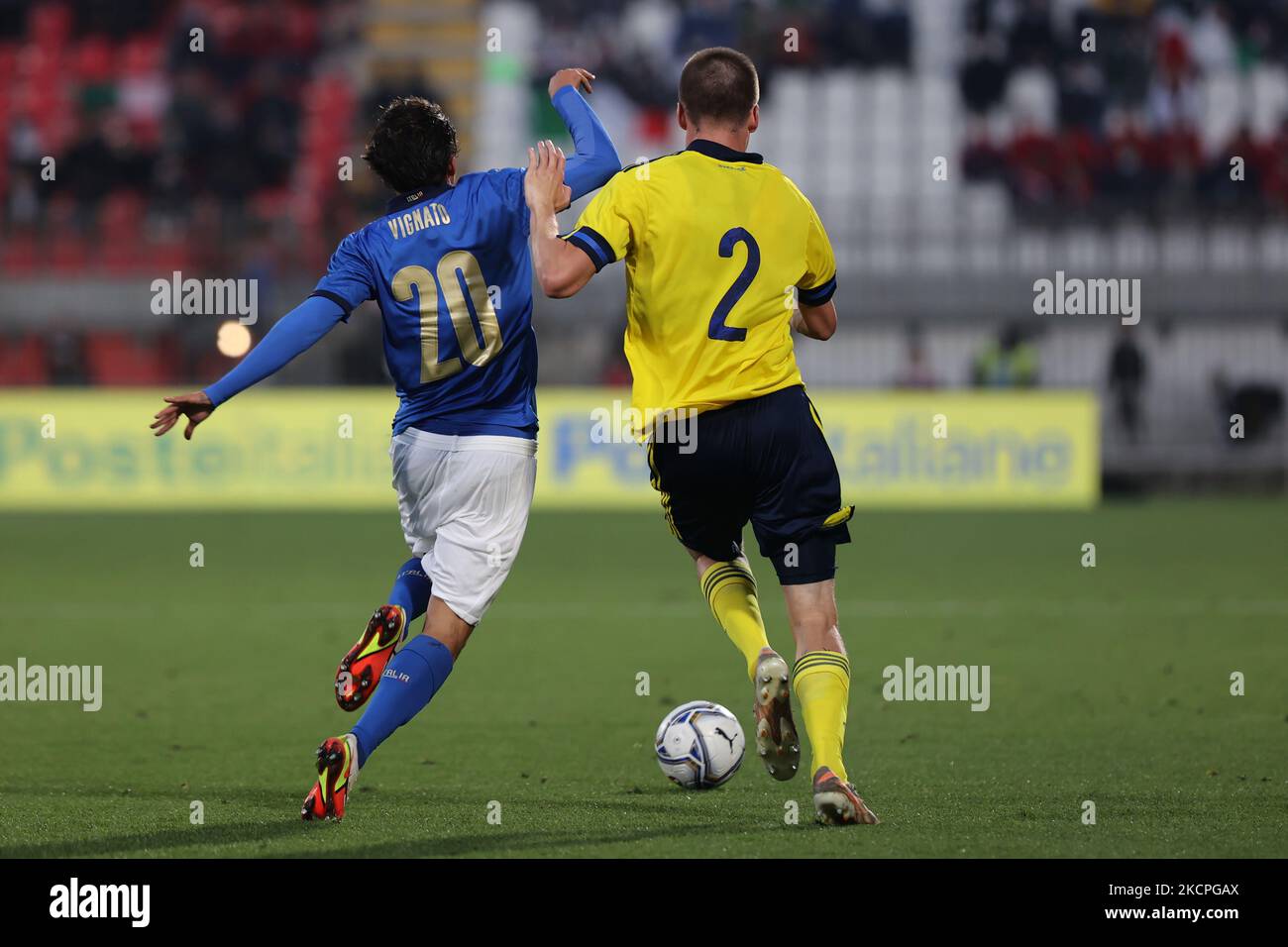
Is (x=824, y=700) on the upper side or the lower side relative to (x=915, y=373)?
lower

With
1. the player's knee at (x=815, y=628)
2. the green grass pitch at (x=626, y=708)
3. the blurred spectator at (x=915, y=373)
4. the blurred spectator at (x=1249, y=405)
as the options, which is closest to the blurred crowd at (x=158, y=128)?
the green grass pitch at (x=626, y=708)

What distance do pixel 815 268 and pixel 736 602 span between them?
1.08 m

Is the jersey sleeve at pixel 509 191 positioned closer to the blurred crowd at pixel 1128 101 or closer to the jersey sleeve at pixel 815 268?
the jersey sleeve at pixel 815 268

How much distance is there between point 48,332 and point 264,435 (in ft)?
13.8

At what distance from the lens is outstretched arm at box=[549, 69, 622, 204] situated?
5.79 m

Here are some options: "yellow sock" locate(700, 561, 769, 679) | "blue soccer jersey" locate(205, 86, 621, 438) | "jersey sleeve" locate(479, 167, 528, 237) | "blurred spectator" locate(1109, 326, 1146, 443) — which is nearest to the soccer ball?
"yellow sock" locate(700, 561, 769, 679)

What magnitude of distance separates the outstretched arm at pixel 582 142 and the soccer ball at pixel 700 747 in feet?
5.67

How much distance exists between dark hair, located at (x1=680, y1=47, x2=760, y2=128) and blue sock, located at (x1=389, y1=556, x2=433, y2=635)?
1691 millimetres

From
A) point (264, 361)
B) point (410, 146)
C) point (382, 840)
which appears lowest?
point (382, 840)

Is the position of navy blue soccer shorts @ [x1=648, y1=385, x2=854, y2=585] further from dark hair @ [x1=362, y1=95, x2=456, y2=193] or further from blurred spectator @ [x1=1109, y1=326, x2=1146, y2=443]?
blurred spectator @ [x1=1109, y1=326, x2=1146, y2=443]

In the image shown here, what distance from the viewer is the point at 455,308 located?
19.1 ft

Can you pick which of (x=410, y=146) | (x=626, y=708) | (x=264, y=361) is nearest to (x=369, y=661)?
(x=264, y=361)

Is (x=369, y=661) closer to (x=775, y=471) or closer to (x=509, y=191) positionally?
(x=775, y=471)

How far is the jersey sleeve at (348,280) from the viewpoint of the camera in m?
5.66
